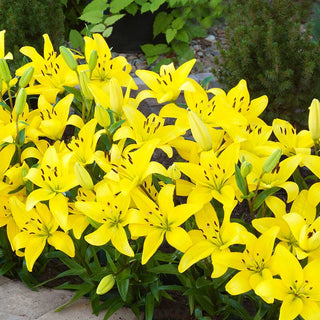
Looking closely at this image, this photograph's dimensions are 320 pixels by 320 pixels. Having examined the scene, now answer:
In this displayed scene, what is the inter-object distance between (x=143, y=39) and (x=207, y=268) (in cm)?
305

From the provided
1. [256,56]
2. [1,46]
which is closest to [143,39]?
[256,56]

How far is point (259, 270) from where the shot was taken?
115 centimetres

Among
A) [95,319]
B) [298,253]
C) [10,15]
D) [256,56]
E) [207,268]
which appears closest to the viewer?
[298,253]

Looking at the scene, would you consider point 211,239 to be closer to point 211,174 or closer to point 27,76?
point 211,174

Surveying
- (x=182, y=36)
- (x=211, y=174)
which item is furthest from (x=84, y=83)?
(x=182, y=36)

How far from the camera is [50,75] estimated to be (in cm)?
156

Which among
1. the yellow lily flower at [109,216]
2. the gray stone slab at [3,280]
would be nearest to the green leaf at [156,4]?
the gray stone slab at [3,280]

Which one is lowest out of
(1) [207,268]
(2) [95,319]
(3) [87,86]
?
(2) [95,319]

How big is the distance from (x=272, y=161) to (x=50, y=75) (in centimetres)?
73

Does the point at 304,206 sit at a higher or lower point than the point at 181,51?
higher

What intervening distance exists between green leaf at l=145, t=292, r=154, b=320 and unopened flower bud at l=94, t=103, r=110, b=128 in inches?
18.9

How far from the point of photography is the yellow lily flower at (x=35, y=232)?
1.30 m

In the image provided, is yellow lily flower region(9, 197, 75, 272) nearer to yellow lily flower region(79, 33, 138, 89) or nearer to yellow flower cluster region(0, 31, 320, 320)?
yellow flower cluster region(0, 31, 320, 320)

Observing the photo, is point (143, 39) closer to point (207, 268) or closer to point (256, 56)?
point (256, 56)
